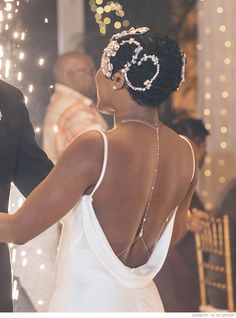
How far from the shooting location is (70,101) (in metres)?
2.73

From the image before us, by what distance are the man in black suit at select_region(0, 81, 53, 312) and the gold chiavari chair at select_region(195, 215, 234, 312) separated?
903 mm

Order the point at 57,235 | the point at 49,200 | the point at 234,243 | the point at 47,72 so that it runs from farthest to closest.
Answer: the point at 234,243 → the point at 47,72 → the point at 57,235 → the point at 49,200

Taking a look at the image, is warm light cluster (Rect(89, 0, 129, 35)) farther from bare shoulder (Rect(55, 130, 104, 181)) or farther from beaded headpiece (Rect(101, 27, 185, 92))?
bare shoulder (Rect(55, 130, 104, 181))

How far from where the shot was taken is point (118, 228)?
7.05ft

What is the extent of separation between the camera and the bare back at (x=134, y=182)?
6.95 feet

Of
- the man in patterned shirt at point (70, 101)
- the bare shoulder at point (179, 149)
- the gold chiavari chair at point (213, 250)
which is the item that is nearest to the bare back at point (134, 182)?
the bare shoulder at point (179, 149)

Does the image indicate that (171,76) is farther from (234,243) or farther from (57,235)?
(234,243)

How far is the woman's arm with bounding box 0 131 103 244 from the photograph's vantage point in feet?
6.82

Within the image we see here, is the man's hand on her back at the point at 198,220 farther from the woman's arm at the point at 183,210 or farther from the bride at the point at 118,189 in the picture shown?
the bride at the point at 118,189

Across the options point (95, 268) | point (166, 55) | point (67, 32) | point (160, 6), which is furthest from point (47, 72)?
point (95, 268)

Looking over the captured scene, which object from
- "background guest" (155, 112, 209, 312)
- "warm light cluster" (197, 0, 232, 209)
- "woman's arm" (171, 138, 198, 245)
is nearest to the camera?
"woman's arm" (171, 138, 198, 245)

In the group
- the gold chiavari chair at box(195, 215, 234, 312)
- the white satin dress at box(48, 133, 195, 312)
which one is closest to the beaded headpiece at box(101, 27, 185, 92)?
the white satin dress at box(48, 133, 195, 312)

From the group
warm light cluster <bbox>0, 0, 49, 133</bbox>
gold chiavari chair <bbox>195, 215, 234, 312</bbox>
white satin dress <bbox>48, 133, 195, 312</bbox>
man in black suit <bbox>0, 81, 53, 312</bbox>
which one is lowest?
gold chiavari chair <bbox>195, 215, 234, 312</bbox>

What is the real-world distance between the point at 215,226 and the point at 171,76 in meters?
1.09
